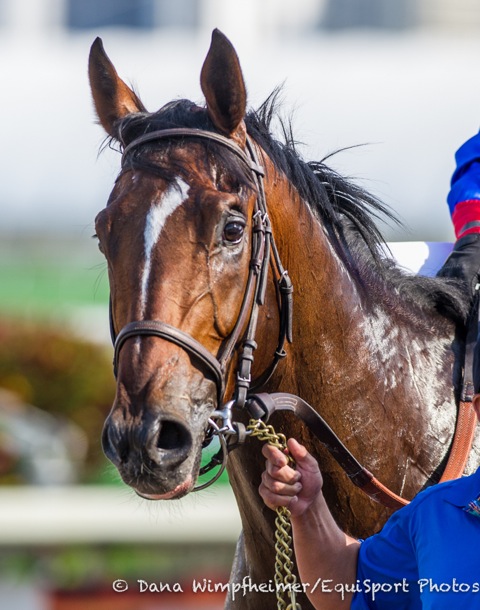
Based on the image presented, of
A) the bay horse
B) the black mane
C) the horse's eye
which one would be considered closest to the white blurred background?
the black mane

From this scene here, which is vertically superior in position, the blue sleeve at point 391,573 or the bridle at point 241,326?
the bridle at point 241,326

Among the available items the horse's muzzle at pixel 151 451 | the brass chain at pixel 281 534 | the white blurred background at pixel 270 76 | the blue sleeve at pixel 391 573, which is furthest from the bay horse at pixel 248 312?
the white blurred background at pixel 270 76

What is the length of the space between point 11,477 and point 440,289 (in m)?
5.67

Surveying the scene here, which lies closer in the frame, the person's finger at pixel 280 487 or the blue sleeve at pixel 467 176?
the person's finger at pixel 280 487

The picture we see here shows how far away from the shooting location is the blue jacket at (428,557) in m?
2.03

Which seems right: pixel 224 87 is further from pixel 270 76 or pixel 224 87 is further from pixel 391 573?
pixel 270 76

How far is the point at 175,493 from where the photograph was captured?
230 cm

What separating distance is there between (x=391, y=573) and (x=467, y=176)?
1725 millimetres

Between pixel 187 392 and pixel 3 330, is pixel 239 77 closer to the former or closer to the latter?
pixel 187 392

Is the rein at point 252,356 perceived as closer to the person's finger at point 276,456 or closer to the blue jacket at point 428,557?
the person's finger at point 276,456

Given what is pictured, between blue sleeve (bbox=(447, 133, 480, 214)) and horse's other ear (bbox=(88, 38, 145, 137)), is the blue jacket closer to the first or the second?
horse's other ear (bbox=(88, 38, 145, 137))

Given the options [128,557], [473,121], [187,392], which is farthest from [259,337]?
[473,121]

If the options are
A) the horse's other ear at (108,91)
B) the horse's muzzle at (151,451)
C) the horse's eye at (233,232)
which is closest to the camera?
the horse's muzzle at (151,451)

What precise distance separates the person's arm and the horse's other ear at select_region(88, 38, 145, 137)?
3.65 ft
